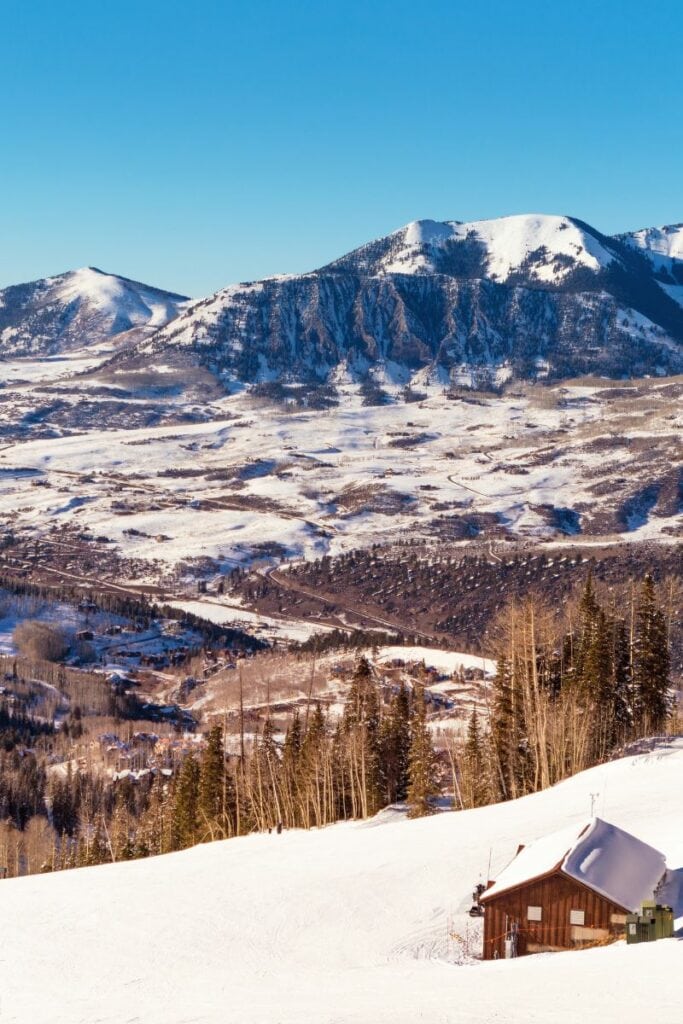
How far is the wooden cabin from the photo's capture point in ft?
128

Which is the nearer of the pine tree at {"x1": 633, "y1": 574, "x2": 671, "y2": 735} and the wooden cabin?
the wooden cabin

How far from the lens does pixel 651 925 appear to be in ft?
120

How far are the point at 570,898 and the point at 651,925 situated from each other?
3.51 metres

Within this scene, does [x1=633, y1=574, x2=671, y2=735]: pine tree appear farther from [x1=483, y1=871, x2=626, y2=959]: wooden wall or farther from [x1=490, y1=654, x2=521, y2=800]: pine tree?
[x1=483, y1=871, x2=626, y2=959]: wooden wall

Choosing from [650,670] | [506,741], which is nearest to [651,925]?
[506,741]

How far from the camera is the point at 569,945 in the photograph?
128 ft

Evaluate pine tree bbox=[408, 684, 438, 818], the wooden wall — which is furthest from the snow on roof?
pine tree bbox=[408, 684, 438, 818]

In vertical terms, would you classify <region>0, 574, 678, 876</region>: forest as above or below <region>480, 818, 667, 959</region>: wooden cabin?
below

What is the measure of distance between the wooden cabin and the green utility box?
1756 millimetres

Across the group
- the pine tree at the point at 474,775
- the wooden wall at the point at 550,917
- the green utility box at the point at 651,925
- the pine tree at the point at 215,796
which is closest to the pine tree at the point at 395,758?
the pine tree at the point at 474,775

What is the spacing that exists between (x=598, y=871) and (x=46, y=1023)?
59.8 feet

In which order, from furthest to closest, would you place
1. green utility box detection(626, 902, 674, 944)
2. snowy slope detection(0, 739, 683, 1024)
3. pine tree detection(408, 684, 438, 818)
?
1. pine tree detection(408, 684, 438, 818)
2. green utility box detection(626, 902, 674, 944)
3. snowy slope detection(0, 739, 683, 1024)

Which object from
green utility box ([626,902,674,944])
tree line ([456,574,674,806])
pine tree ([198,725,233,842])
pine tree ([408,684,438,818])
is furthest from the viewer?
pine tree ([198,725,233,842])

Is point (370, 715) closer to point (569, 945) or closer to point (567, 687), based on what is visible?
point (567, 687)
